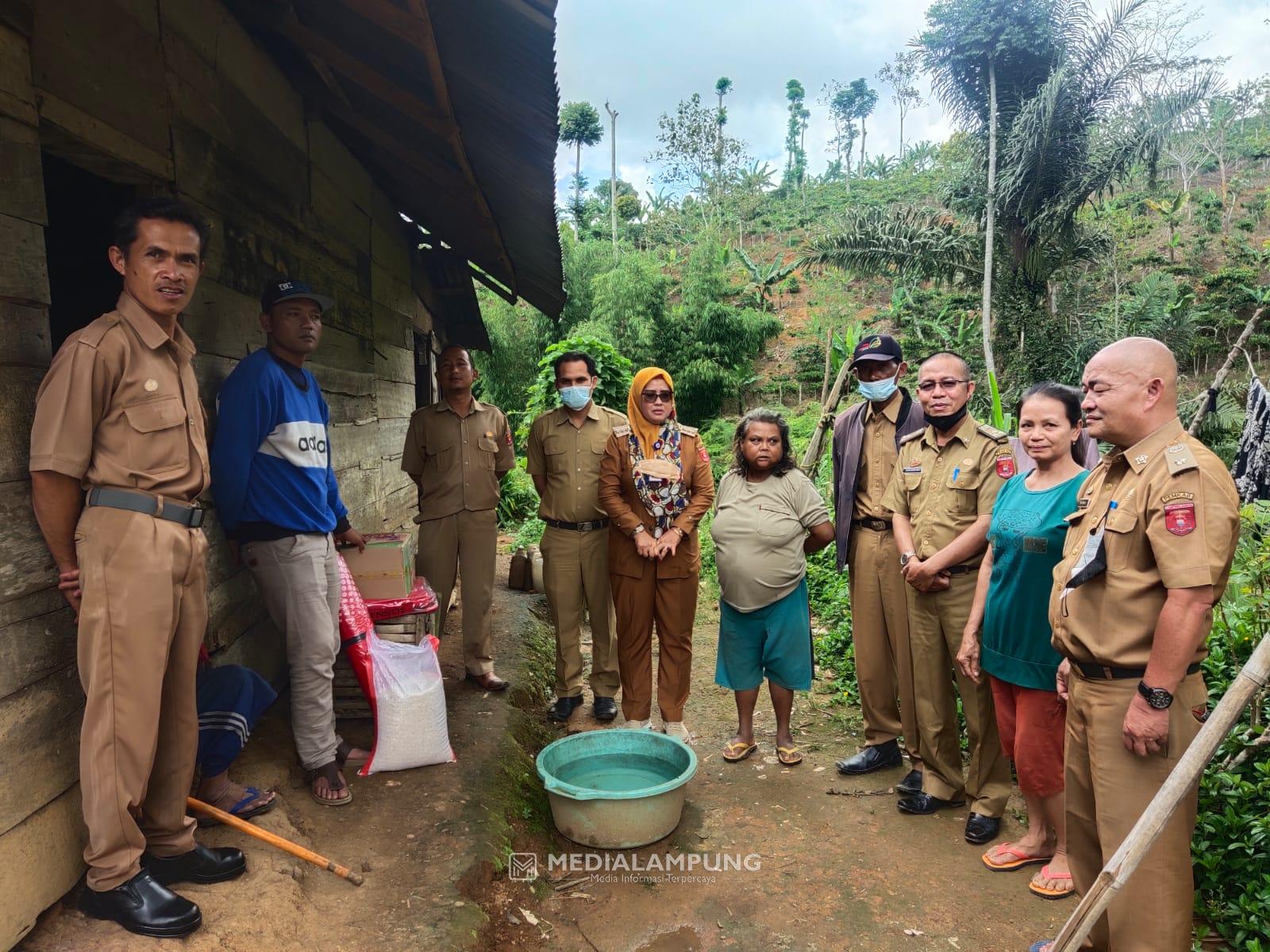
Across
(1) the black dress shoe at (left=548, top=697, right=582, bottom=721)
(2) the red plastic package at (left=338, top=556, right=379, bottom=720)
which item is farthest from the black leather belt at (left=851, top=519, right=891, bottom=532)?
(2) the red plastic package at (left=338, top=556, right=379, bottom=720)

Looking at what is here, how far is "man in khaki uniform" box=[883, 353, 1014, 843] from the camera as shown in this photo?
3311 millimetres

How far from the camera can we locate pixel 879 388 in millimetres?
3871

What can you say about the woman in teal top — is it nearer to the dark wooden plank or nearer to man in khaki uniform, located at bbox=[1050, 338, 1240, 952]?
man in khaki uniform, located at bbox=[1050, 338, 1240, 952]

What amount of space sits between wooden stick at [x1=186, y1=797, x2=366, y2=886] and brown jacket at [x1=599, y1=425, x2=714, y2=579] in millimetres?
1982

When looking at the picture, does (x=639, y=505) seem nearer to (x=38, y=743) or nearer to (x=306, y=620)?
(x=306, y=620)

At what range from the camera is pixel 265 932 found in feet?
7.20

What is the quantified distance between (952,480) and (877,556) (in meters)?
0.60

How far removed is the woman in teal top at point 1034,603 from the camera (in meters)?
2.80

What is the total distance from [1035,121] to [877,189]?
93.5ft

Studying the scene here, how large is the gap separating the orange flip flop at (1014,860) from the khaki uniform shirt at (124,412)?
10.8 ft

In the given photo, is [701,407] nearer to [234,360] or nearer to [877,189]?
[234,360]

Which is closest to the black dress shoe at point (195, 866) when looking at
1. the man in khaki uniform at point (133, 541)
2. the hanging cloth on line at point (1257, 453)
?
the man in khaki uniform at point (133, 541)

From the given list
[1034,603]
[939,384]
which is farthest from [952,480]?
[1034,603]

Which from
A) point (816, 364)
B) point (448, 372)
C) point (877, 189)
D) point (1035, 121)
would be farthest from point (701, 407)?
point (877, 189)
